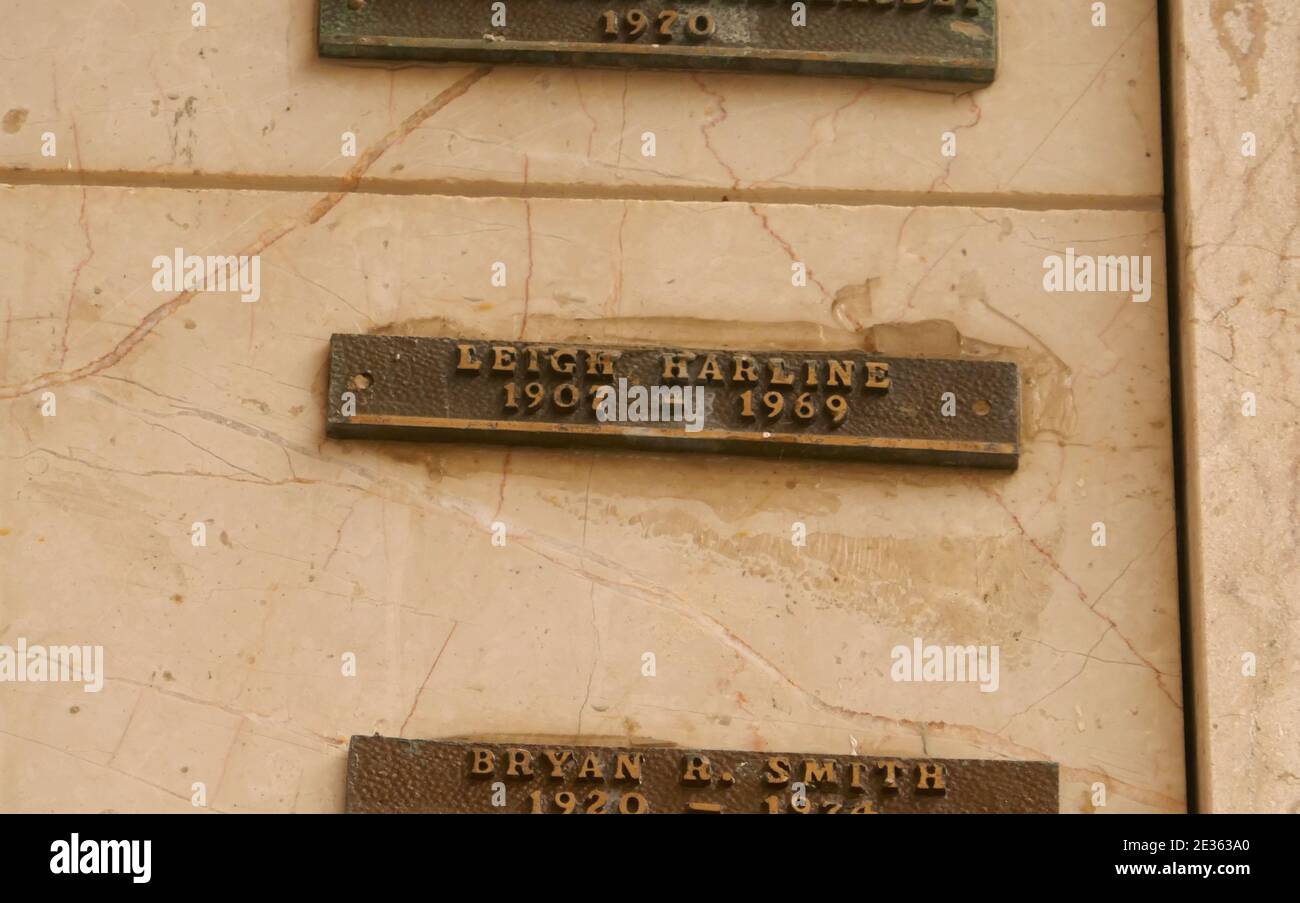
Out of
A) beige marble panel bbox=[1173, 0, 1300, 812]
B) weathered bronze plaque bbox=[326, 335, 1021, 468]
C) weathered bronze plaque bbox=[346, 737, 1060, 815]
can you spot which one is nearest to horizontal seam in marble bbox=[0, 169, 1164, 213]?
beige marble panel bbox=[1173, 0, 1300, 812]

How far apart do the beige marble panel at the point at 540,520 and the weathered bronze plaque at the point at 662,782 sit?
→ 3.4 inches

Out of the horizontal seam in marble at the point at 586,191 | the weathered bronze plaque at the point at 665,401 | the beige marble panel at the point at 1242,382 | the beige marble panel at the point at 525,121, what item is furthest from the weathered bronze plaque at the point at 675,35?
the weathered bronze plaque at the point at 665,401

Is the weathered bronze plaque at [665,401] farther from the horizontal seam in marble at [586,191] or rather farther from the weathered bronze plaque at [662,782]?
the weathered bronze plaque at [662,782]

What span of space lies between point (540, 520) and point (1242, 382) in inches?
78.9

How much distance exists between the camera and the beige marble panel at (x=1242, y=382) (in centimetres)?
571

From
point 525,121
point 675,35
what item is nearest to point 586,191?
point 525,121

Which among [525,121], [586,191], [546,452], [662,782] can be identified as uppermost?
[525,121]

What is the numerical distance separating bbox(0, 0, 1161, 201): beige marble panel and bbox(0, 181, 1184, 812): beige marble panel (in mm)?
108

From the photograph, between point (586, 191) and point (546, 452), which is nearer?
point (546, 452)

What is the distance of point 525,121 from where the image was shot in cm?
621

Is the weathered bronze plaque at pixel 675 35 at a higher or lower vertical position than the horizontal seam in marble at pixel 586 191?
higher

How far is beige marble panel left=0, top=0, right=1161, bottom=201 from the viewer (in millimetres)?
6160

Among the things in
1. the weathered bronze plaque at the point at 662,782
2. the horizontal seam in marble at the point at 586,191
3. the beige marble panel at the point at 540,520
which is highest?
the horizontal seam in marble at the point at 586,191

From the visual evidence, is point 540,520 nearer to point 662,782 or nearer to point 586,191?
point 662,782
